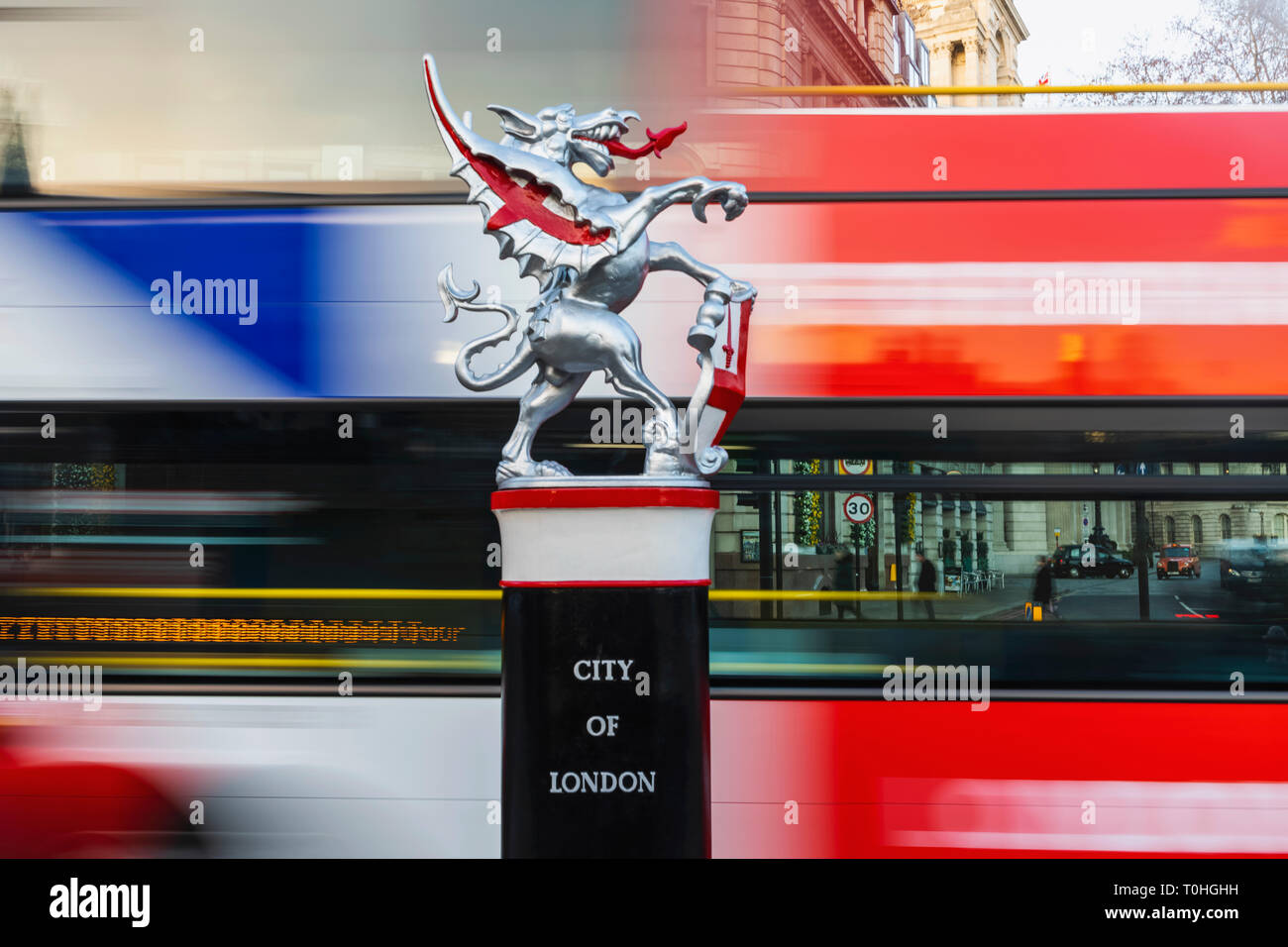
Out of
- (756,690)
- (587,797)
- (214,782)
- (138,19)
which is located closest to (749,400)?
(756,690)

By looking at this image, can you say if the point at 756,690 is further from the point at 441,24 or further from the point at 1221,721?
the point at 441,24

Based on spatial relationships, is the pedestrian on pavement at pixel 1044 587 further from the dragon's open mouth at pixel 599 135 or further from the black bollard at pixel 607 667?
the dragon's open mouth at pixel 599 135

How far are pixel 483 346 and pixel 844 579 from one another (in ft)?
5.05

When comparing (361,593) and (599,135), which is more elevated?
(599,135)

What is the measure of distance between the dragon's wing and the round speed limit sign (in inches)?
54.0

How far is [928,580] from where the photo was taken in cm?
385

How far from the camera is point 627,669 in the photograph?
2.84m

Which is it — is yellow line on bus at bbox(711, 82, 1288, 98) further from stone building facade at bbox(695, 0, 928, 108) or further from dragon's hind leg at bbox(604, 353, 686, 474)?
dragon's hind leg at bbox(604, 353, 686, 474)

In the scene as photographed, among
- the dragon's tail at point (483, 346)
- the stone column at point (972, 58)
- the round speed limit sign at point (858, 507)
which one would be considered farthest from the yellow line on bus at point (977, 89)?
the stone column at point (972, 58)

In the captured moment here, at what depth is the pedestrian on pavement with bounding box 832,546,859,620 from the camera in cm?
382

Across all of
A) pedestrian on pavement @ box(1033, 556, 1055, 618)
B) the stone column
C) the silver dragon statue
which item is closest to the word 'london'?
the silver dragon statue

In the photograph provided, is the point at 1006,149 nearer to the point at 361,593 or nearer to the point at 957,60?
the point at 361,593

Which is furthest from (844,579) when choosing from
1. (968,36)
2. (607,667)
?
(968,36)
